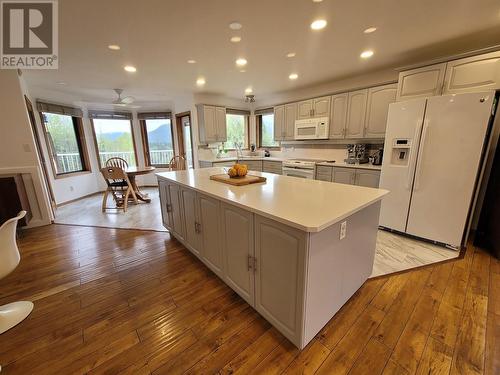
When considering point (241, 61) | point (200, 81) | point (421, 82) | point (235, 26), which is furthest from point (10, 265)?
point (421, 82)

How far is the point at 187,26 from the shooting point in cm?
201

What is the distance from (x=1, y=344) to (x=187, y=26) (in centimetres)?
290

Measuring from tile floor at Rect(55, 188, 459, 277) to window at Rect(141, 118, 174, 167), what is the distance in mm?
921

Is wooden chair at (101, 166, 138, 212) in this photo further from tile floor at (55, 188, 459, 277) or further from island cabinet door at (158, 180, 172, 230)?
island cabinet door at (158, 180, 172, 230)

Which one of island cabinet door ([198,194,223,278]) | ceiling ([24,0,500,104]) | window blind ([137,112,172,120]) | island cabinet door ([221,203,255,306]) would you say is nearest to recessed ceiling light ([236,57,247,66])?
ceiling ([24,0,500,104])

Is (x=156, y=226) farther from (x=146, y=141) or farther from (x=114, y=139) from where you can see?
(x=114, y=139)

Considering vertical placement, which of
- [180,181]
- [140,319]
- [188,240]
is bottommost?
[140,319]

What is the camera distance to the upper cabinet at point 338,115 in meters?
3.70

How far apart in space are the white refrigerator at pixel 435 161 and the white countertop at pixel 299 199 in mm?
1308

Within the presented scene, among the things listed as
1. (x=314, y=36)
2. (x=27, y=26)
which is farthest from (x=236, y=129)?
(x=27, y=26)

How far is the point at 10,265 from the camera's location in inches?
58.8

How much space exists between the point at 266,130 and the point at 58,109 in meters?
4.68

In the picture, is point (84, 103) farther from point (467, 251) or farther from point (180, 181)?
point (467, 251)

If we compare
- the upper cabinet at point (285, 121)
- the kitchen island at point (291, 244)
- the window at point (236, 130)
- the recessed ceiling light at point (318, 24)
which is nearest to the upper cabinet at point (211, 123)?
the window at point (236, 130)
